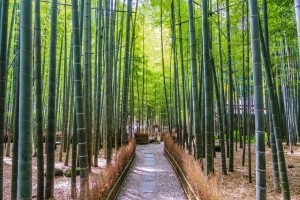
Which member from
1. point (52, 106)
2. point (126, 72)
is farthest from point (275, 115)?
point (126, 72)

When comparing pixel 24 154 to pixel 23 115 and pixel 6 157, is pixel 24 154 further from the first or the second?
pixel 6 157

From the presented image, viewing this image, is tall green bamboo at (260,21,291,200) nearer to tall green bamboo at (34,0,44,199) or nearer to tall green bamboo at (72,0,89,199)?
tall green bamboo at (72,0,89,199)

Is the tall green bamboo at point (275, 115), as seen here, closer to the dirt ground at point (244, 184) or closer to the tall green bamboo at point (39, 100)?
the dirt ground at point (244, 184)

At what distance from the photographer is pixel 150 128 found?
2455cm

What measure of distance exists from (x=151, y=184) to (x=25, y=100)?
4338 mm

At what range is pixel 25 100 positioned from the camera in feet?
6.92

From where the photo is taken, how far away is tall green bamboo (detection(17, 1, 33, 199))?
6.91ft

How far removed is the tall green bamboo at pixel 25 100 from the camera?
6.91 ft

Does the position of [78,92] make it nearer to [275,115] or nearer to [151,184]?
[275,115]

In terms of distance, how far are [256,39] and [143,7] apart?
8014mm

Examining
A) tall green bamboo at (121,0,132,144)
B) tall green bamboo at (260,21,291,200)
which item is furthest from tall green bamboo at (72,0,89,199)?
tall green bamboo at (121,0,132,144)

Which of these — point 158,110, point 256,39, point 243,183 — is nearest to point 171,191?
point 243,183

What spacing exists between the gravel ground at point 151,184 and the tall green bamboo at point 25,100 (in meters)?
3.02

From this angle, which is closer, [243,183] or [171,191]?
[171,191]
